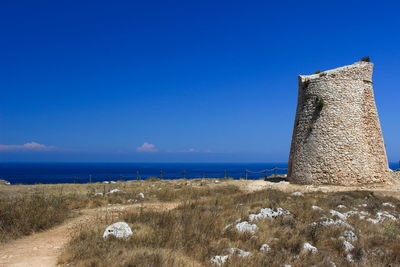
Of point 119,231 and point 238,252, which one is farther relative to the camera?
point 119,231

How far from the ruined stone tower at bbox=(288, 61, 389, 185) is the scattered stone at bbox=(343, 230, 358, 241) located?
42.1ft

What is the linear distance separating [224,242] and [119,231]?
2484 mm

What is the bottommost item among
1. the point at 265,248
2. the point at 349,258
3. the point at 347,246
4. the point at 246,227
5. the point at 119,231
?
the point at 349,258

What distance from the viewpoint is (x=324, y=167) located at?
20312mm

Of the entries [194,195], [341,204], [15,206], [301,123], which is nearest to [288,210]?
[341,204]

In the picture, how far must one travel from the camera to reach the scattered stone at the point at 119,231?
7.05m

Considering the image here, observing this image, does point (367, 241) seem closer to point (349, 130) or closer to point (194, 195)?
point (194, 195)

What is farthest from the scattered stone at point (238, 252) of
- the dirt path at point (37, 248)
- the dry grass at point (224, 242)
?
the dirt path at point (37, 248)

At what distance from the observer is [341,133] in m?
20.2

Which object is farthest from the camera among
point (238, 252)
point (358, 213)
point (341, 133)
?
point (341, 133)

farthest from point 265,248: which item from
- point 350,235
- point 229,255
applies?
point 350,235

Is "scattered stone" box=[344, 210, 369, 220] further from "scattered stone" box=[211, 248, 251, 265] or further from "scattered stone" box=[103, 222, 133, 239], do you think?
"scattered stone" box=[103, 222, 133, 239]

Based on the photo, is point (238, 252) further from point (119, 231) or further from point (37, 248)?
point (37, 248)

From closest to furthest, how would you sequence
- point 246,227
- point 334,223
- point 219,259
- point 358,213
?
point 219,259 → point 246,227 → point 334,223 → point 358,213
